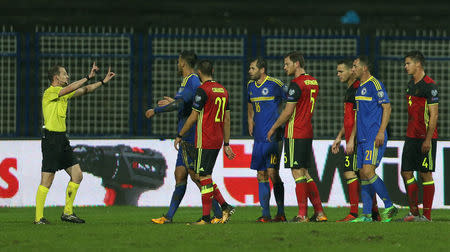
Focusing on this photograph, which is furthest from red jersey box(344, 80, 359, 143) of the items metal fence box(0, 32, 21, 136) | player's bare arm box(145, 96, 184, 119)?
metal fence box(0, 32, 21, 136)

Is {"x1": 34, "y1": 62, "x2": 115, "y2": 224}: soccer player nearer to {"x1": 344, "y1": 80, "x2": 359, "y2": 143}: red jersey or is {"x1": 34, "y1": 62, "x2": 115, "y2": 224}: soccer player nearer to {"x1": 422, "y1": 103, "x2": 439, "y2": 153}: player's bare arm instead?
{"x1": 344, "y1": 80, "x2": 359, "y2": 143}: red jersey

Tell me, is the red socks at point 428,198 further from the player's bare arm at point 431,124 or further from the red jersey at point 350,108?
the red jersey at point 350,108

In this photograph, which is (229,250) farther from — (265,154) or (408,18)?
(408,18)

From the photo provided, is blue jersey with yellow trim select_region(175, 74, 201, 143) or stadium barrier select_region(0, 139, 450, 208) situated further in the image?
stadium barrier select_region(0, 139, 450, 208)

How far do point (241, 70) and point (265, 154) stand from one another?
5676 millimetres

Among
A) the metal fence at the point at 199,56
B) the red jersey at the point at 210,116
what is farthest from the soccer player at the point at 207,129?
the metal fence at the point at 199,56

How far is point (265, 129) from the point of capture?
38.7ft

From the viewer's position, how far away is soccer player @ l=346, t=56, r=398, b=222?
449 inches

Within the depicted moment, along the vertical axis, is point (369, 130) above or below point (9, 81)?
below

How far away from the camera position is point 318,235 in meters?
9.91

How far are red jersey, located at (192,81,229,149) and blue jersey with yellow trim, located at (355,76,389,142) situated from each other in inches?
64.0

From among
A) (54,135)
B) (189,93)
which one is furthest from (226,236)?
(54,135)

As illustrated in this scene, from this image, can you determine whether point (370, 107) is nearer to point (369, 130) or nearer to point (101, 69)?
point (369, 130)

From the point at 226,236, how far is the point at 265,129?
226 cm
